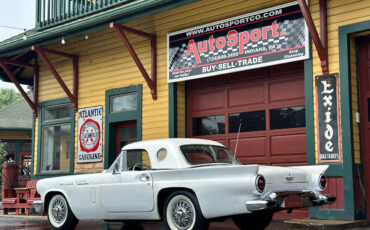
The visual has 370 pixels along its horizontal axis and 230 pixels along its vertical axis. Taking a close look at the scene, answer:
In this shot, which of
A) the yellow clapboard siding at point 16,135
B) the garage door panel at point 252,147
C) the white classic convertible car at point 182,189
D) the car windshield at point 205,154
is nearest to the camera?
the white classic convertible car at point 182,189

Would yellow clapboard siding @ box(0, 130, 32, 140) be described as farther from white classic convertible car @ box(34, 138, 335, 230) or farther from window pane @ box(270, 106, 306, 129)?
window pane @ box(270, 106, 306, 129)

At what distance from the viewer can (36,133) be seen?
1675 cm

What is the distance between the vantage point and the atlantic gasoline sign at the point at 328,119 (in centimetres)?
972

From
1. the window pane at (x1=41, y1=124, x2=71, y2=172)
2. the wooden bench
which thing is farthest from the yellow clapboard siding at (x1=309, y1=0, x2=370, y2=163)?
the wooden bench

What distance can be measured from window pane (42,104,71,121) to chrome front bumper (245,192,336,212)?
982cm

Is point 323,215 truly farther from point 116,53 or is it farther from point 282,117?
point 116,53

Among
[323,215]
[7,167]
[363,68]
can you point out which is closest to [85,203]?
[323,215]

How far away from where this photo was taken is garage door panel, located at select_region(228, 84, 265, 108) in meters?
11.8

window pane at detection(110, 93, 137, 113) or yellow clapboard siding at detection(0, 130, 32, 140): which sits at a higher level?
window pane at detection(110, 93, 137, 113)

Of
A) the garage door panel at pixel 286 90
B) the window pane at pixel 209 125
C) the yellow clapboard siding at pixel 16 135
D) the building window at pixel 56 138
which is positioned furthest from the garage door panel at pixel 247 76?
the yellow clapboard siding at pixel 16 135

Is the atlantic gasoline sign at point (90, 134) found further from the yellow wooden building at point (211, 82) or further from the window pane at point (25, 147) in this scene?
the window pane at point (25, 147)

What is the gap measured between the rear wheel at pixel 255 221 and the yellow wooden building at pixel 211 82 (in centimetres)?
165

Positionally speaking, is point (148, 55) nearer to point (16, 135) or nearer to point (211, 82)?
point (211, 82)

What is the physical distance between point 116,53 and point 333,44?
639 centimetres
